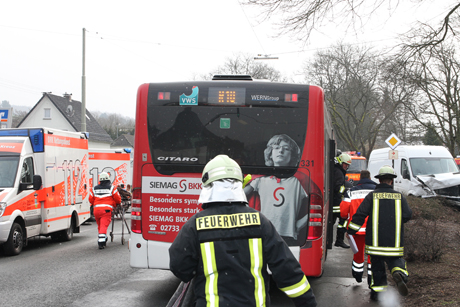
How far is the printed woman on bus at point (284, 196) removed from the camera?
6.09 meters

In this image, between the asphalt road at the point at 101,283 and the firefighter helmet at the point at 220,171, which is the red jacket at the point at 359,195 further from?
the firefighter helmet at the point at 220,171

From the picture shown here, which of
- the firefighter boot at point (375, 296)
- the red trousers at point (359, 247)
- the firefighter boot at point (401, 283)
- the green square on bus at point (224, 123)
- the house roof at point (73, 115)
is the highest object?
the house roof at point (73, 115)

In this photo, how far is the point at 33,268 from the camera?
9258 millimetres

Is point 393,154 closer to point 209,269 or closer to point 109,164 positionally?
point 109,164

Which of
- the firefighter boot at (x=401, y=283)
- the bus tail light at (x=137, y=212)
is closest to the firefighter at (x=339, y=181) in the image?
the firefighter boot at (x=401, y=283)

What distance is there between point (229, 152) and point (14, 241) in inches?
282

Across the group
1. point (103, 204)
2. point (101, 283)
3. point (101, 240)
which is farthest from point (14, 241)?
point (101, 283)

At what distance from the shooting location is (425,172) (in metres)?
19.7

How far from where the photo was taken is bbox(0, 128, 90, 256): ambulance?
11.0 m

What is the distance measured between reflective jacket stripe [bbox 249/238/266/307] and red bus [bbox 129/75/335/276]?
11.0ft

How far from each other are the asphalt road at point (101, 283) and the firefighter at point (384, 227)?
0.62 meters

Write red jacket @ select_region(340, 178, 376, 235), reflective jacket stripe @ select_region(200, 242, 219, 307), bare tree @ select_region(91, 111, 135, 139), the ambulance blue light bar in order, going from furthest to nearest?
bare tree @ select_region(91, 111, 135, 139), the ambulance blue light bar, red jacket @ select_region(340, 178, 376, 235), reflective jacket stripe @ select_region(200, 242, 219, 307)

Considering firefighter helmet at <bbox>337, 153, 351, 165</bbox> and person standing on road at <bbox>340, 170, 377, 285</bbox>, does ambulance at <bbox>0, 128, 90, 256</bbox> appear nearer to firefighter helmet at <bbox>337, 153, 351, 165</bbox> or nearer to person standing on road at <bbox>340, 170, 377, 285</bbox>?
firefighter helmet at <bbox>337, 153, 351, 165</bbox>

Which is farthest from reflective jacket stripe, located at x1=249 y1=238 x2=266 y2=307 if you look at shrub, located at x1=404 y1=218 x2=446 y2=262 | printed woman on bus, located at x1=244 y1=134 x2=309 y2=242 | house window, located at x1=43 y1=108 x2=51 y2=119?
house window, located at x1=43 y1=108 x2=51 y2=119
